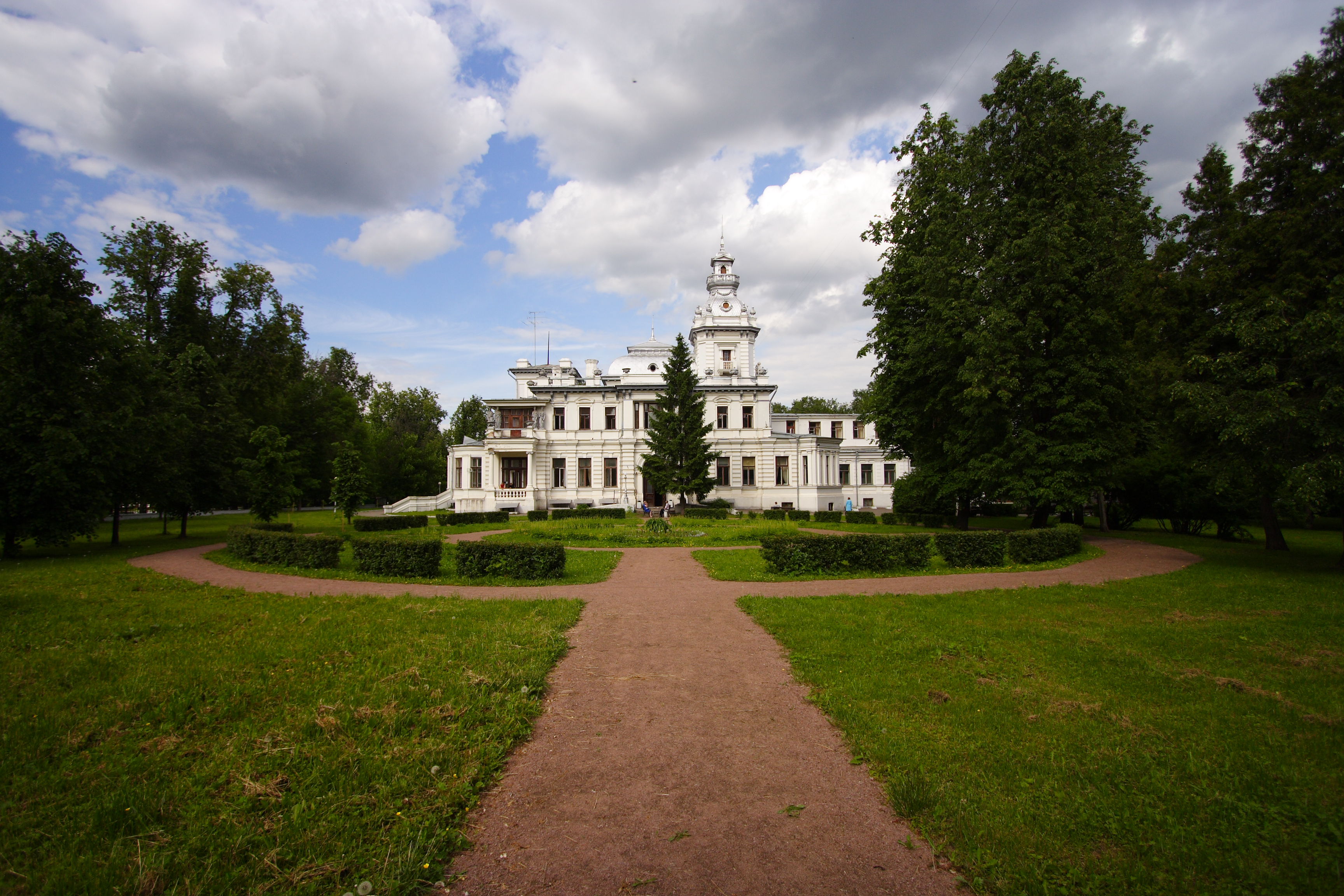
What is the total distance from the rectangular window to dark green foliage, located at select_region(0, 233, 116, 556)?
2778cm

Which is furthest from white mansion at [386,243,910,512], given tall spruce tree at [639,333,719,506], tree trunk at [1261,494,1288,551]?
tree trunk at [1261,494,1288,551]

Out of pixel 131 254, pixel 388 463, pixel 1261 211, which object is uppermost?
pixel 131 254

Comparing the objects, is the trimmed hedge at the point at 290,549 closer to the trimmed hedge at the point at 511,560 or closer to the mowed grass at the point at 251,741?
the trimmed hedge at the point at 511,560

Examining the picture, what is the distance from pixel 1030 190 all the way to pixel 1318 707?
63.2 feet

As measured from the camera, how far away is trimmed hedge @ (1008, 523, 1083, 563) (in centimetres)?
1652

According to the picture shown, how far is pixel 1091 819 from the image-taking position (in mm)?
4129

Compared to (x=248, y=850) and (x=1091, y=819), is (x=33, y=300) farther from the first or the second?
(x=1091, y=819)

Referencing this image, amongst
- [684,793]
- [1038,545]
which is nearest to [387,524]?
[1038,545]

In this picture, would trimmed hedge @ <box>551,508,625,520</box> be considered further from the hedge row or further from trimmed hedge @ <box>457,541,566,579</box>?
trimmed hedge @ <box>457,541,566,579</box>

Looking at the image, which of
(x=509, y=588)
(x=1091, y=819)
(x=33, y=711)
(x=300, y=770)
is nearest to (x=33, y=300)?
(x=509, y=588)

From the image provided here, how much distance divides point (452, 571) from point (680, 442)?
23.5 m

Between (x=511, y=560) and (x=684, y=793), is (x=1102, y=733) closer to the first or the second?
(x=684, y=793)

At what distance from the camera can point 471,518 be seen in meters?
32.3

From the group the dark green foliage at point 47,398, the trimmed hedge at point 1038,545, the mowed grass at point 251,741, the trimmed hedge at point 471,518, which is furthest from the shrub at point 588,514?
the mowed grass at point 251,741
